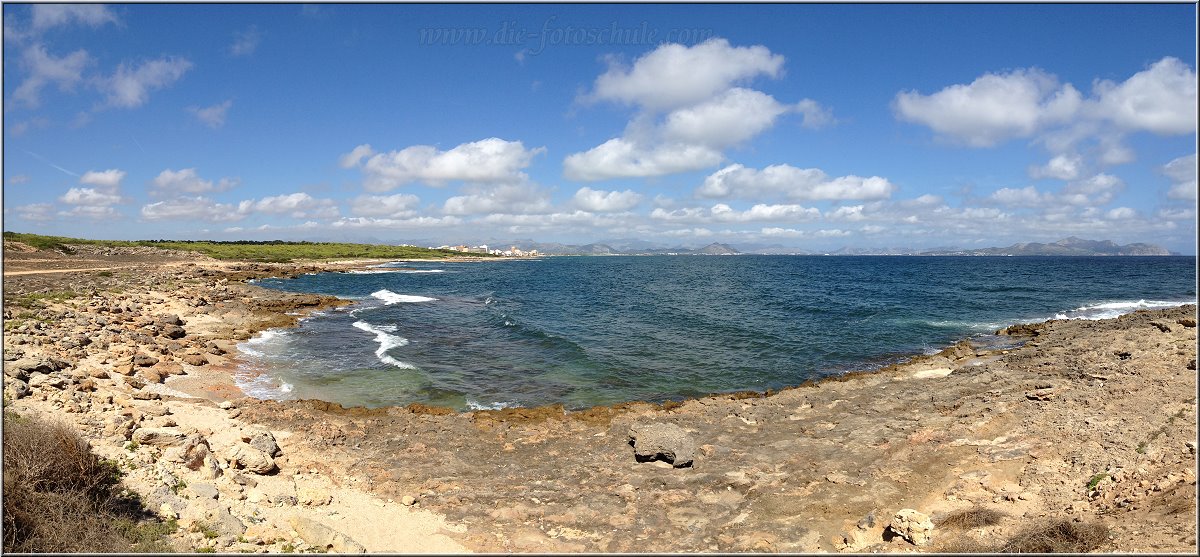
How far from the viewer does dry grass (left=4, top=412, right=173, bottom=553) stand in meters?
7.93

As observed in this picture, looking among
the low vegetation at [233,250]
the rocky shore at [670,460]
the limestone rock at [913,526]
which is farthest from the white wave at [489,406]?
the low vegetation at [233,250]

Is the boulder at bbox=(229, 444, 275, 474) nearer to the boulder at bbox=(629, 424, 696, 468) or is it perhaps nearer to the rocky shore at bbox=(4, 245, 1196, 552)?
the rocky shore at bbox=(4, 245, 1196, 552)

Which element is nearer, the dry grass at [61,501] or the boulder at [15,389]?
the dry grass at [61,501]

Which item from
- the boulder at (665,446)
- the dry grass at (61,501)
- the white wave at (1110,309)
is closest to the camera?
the dry grass at (61,501)

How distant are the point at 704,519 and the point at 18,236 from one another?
12092 cm

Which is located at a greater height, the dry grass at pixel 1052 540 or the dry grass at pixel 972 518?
the dry grass at pixel 1052 540

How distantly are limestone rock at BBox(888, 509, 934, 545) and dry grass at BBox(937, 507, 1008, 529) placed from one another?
0.42 meters

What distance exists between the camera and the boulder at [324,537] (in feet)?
32.7

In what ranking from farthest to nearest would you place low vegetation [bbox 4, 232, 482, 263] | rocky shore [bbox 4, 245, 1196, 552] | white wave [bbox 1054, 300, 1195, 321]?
low vegetation [bbox 4, 232, 482, 263], white wave [bbox 1054, 300, 1195, 321], rocky shore [bbox 4, 245, 1196, 552]

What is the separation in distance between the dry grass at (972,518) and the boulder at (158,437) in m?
18.3

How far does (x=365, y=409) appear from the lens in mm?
19406

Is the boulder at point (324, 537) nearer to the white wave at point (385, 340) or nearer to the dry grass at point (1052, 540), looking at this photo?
the dry grass at point (1052, 540)

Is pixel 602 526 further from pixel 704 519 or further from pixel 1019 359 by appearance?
pixel 1019 359

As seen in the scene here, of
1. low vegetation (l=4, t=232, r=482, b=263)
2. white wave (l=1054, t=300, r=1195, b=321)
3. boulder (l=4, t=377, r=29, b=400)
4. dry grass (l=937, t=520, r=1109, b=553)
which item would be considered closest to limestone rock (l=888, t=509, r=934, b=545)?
dry grass (l=937, t=520, r=1109, b=553)
